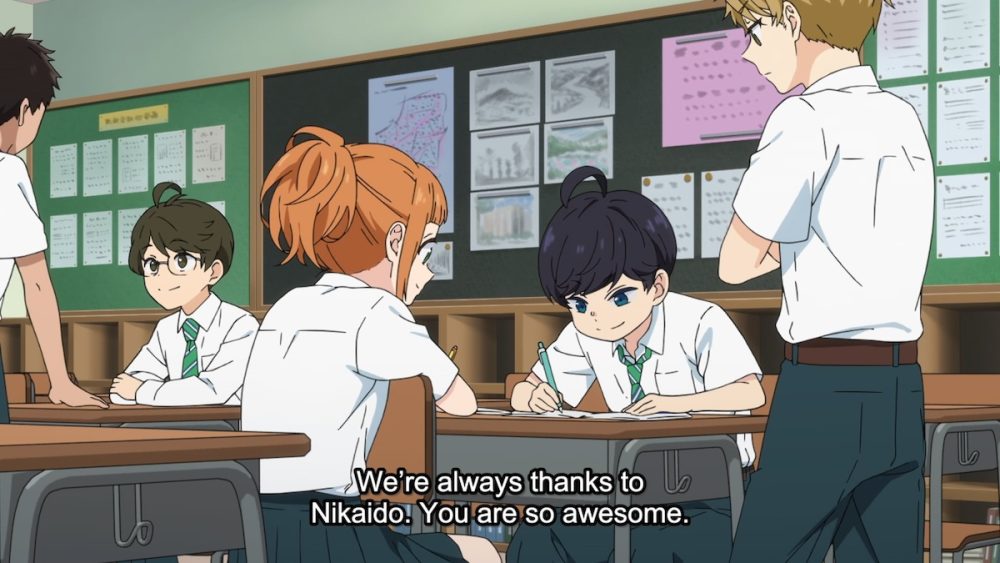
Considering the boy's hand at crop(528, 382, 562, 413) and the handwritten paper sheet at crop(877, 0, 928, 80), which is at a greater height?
the handwritten paper sheet at crop(877, 0, 928, 80)

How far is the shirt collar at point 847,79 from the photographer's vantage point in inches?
73.7

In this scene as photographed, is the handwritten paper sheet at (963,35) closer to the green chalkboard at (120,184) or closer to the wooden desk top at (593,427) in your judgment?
the wooden desk top at (593,427)

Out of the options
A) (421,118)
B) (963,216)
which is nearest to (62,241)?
(421,118)

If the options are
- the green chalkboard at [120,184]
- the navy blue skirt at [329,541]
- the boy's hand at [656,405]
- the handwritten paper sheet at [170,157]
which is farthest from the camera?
the handwritten paper sheet at [170,157]

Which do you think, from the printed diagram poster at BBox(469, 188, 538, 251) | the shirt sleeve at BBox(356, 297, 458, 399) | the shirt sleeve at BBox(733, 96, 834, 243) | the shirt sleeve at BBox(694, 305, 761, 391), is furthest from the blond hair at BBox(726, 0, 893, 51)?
the printed diagram poster at BBox(469, 188, 538, 251)

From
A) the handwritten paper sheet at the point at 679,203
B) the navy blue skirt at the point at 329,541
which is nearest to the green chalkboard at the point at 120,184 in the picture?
the handwritten paper sheet at the point at 679,203

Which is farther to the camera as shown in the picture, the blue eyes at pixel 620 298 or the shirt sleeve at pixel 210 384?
the shirt sleeve at pixel 210 384

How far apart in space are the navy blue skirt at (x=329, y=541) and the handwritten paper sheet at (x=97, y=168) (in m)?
4.69

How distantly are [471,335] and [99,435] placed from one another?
345 centimetres

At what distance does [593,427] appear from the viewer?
2229mm

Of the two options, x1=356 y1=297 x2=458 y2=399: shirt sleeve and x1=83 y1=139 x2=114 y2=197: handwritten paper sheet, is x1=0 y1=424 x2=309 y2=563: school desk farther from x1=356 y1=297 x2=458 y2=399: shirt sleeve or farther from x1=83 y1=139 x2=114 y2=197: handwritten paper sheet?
x1=83 y1=139 x2=114 y2=197: handwritten paper sheet

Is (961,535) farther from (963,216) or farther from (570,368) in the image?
(963,216)

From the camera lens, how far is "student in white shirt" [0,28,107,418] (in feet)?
8.18

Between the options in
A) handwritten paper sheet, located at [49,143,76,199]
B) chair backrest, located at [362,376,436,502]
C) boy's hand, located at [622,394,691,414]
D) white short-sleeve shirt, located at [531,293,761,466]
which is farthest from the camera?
handwritten paper sheet, located at [49,143,76,199]
